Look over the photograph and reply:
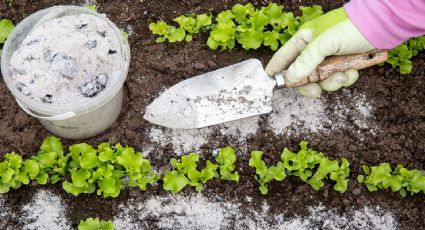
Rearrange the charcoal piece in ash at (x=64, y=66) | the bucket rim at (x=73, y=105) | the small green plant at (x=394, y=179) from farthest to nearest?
the small green plant at (x=394, y=179), the charcoal piece in ash at (x=64, y=66), the bucket rim at (x=73, y=105)

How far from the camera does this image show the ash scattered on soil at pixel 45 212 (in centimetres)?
272

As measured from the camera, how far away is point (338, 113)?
10.1 ft

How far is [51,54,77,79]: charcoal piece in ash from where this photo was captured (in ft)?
8.41

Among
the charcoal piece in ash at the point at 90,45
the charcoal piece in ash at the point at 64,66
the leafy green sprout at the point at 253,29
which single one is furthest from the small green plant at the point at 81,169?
the leafy green sprout at the point at 253,29

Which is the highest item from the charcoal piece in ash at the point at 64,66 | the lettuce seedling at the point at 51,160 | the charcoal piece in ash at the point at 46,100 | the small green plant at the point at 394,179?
the charcoal piece in ash at the point at 64,66

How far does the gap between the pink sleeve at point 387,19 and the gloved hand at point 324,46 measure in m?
0.04

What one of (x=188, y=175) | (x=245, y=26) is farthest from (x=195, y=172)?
(x=245, y=26)

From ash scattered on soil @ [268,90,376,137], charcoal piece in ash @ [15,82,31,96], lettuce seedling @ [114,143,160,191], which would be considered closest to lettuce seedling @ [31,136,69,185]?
lettuce seedling @ [114,143,160,191]

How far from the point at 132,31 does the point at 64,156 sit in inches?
31.6

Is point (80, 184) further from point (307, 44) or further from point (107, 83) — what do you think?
point (307, 44)

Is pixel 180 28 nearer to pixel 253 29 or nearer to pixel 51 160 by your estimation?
pixel 253 29

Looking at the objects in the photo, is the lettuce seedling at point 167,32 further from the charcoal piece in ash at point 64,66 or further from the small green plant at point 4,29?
the small green plant at point 4,29

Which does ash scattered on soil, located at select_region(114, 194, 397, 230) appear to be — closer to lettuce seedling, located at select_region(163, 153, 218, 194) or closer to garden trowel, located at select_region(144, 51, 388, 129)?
lettuce seedling, located at select_region(163, 153, 218, 194)

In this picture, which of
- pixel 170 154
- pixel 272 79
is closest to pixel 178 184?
pixel 170 154
